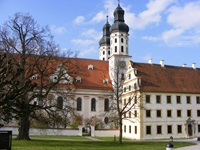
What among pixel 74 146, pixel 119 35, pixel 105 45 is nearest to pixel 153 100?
pixel 119 35

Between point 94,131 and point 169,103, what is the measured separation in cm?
1354

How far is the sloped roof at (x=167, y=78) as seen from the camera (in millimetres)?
46344

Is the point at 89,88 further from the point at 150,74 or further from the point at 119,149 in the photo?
the point at 119,149

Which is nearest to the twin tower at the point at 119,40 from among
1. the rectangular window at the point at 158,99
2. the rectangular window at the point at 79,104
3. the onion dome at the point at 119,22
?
the onion dome at the point at 119,22

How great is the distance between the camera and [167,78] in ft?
160

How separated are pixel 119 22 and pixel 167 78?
17714mm

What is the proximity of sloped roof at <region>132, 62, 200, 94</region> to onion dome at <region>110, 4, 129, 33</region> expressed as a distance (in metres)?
12.4

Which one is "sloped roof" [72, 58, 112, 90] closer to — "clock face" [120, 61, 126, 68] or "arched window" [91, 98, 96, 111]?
"arched window" [91, 98, 96, 111]

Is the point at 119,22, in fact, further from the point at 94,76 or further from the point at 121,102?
the point at 121,102

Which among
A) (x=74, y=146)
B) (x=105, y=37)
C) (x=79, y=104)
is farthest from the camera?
(x=105, y=37)

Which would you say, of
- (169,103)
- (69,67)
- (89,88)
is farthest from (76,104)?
(69,67)

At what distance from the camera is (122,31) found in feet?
194

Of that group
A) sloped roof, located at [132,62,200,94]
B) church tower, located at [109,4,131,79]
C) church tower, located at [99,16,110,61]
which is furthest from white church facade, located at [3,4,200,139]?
church tower, located at [99,16,110,61]

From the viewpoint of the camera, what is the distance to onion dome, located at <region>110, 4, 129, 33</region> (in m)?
58.9
